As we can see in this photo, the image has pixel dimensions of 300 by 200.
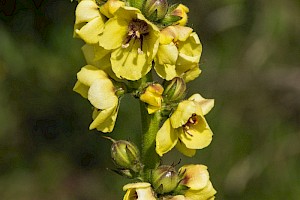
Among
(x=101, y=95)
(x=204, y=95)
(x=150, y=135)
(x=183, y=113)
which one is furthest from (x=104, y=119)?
(x=204, y=95)

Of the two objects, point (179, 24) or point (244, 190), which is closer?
point (179, 24)

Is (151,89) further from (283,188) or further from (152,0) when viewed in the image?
(283,188)

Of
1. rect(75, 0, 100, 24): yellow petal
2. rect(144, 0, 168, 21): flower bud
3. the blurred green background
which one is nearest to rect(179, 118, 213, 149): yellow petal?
rect(144, 0, 168, 21): flower bud

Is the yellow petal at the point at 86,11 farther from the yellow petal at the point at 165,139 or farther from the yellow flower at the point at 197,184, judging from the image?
the yellow flower at the point at 197,184

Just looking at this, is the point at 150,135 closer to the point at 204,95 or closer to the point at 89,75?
the point at 89,75

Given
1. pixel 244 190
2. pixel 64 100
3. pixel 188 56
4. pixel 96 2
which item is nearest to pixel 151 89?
pixel 188 56

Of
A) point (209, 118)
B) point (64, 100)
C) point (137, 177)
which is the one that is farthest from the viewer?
point (64, 100)

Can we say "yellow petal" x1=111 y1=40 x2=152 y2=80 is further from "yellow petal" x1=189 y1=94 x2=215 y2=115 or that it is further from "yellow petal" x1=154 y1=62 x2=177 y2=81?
"yellow petal" x1=189 y1=94 x2=215 y2=115
